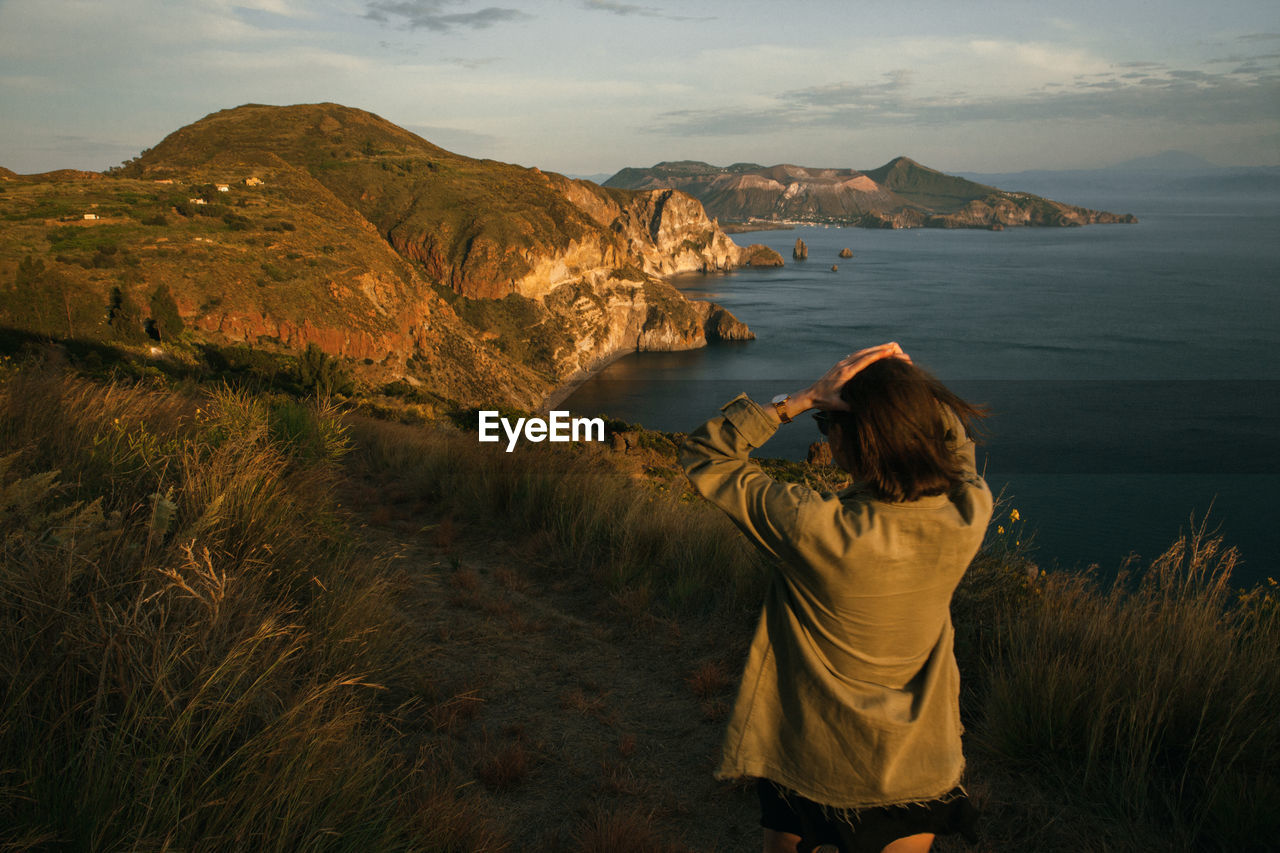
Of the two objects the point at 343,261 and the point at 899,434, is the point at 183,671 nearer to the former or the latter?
the point at 899,434

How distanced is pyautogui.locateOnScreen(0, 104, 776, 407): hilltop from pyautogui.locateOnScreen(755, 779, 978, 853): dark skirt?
105ft

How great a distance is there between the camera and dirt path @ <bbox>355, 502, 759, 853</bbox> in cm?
265

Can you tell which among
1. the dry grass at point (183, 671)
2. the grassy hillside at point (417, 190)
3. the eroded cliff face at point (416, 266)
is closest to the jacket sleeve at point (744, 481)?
the dry grass at point (183, 671)

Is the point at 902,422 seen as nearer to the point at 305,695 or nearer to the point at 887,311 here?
the point at 305,695

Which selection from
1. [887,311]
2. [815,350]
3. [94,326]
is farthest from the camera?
[887,311]

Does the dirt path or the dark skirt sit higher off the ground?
the dark skirt

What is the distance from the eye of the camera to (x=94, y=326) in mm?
28141

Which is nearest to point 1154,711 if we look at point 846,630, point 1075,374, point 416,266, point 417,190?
point 846,630

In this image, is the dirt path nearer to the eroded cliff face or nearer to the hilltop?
the hilltop

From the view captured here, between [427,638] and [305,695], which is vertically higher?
[305,695]

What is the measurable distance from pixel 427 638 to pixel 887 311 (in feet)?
293

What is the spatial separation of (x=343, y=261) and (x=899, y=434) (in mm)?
50111

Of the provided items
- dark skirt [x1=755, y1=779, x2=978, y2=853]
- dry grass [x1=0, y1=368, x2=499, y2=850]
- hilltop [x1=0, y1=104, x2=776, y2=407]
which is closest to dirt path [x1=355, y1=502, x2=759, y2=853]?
dry grass [x1=0, y1=368, x2=499, y2=850]

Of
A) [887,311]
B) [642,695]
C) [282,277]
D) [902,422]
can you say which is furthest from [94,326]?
[887,311]
